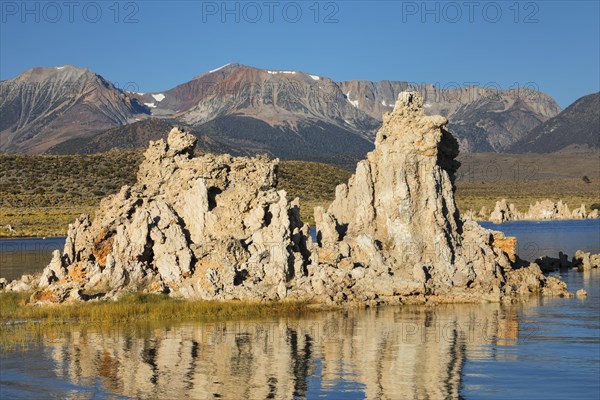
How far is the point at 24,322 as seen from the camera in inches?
1098

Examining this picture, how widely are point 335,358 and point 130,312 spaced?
7.97 meters

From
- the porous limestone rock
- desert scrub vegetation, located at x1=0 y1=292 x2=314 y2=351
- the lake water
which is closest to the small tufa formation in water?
desert scrub vegetation, located at x1=0 y1=292 x2=314 y2=351

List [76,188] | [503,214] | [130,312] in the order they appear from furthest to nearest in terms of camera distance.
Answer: [76,188] → [503,214] → [130,312]

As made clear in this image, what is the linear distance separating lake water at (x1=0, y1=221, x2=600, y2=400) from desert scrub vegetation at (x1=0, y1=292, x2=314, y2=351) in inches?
33.6

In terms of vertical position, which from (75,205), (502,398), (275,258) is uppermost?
(75,205)

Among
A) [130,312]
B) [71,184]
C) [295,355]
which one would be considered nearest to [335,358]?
[295,355]

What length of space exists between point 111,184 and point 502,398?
92.3 m

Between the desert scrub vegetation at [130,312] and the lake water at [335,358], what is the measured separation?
85 cm

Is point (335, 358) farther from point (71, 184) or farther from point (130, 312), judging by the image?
point (71, 184)

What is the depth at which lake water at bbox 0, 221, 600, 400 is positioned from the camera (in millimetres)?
19672

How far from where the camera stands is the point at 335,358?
22.8 meters

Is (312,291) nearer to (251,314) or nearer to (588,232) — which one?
(251,314)

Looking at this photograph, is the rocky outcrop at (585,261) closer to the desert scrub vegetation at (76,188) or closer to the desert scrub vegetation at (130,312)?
the desert scrub vegetation at (130,312)

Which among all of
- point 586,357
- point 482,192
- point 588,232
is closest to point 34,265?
point 586,357
